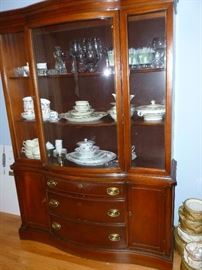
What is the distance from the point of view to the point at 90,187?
1.82 metres

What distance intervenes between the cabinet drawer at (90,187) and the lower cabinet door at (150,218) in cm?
10

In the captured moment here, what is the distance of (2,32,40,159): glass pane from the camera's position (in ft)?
6.27

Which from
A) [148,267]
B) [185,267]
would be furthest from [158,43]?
[148,267]

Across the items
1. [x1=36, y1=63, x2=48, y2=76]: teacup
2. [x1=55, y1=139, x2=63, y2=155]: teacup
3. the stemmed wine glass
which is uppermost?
the stemmed wine glass

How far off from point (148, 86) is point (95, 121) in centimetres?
44

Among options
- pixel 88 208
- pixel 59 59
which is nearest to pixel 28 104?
pixel 59 59

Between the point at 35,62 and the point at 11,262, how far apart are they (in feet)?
5.02

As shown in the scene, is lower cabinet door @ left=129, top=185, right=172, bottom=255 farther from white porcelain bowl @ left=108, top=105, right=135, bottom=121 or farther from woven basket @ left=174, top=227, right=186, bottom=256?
white porcelain bowl @ left=108, top=105, right=135, bottom=121

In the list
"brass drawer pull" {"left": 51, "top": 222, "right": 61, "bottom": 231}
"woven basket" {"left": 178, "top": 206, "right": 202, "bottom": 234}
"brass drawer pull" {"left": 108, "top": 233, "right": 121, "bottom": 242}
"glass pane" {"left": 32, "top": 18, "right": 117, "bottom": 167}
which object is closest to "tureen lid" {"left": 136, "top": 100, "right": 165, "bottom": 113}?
"glass pane" {"left": 32, "top": 18, "right": 117, "bottom": 167}

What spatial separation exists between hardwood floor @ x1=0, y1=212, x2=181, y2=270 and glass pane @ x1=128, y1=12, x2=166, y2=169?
0.82 m

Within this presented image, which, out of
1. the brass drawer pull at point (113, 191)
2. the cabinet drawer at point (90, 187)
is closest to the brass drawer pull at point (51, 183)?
the cabinet drawer at point (90, 187)

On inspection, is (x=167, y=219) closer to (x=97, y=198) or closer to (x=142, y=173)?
(x=142, y=173)

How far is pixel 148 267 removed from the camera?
1880 mm

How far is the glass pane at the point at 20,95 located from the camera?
1.91 metres
